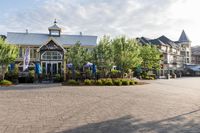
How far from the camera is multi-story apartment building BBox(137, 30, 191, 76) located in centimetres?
7688

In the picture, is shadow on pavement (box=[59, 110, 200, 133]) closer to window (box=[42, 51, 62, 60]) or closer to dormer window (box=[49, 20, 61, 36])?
window (box=[42, 51, 62, 60])

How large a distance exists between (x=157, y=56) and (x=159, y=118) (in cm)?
4648

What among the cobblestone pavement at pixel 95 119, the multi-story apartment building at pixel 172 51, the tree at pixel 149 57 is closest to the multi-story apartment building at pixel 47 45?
the tree at pixel 149 57

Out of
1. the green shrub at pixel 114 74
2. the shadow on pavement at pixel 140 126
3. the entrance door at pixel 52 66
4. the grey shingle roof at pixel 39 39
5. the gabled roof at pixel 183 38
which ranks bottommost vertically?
the shadow on pavement at pixel 140 126

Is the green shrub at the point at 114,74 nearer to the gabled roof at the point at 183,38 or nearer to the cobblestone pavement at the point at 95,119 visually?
the cobblestone pavement at the point at 95,119

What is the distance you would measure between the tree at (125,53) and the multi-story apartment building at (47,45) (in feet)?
31.0

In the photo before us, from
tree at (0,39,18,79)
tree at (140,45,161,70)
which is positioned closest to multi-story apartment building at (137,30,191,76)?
tree at (140,45,161,70)

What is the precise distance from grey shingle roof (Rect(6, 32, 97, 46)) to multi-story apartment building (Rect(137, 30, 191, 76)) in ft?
78.1

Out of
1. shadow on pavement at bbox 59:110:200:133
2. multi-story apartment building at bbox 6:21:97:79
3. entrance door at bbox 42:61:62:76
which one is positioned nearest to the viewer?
shadow on pavement at bbox 59:110:200:133

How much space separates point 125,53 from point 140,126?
2437 centimetres

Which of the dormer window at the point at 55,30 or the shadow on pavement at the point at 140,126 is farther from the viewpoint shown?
the dormer window at the point at 55,30

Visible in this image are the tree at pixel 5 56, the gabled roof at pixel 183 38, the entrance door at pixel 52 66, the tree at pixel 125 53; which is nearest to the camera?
the tree at pixel 5 56

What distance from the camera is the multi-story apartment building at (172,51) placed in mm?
76875

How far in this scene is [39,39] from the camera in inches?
1884
